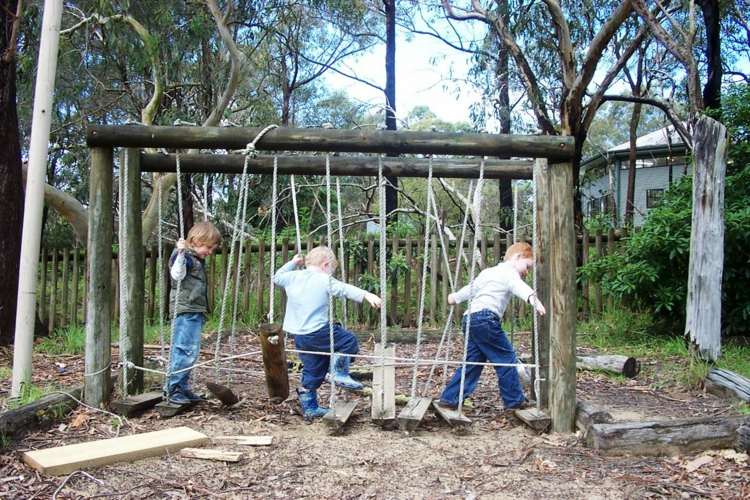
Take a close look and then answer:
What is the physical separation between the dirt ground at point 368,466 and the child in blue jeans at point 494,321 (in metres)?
0.22

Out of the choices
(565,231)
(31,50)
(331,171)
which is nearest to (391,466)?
(565,231)

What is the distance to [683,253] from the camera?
7.75 m

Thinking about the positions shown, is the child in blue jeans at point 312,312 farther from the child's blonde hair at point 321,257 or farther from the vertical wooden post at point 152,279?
the vertical wooden post at point 152,279

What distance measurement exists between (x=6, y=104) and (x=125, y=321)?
13.1 ft

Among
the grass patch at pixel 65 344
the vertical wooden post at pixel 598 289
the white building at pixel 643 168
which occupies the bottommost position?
the grass patch at pixel 65 344

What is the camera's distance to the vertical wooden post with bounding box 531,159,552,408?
469cm

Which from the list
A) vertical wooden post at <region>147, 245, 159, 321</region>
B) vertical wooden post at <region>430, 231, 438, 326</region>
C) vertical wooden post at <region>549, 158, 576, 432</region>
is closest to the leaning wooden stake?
vertical wooden post at <region>549, 158, 576, 432</region>

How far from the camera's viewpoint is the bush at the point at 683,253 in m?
→ 7.77

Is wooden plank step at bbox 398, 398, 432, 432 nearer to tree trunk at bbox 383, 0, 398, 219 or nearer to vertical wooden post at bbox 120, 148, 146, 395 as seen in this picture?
vertical wooden post at bbox 120, 148, 146, 395

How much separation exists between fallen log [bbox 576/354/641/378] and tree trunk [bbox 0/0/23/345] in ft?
20.8

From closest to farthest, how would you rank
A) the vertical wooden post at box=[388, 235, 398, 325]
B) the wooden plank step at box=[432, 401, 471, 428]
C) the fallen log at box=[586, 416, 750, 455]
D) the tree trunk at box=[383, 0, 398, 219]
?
the fallen log at box=[586, 416, 750, 455], the wooden plank step at box=[432, 401, 471, 428], the vertical wooden post at box=[388, 235, 398, 325], the tree trunk at box=[383, 0, 398, 219]

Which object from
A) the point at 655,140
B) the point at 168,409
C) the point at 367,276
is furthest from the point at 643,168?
the point at 168,409

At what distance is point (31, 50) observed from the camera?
1140 centimetres

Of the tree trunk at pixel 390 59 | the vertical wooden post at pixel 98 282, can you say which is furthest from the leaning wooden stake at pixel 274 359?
the tree trunk at pixel 390 59
